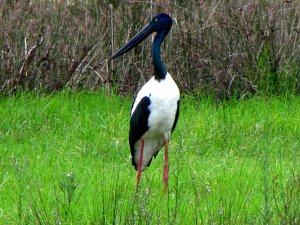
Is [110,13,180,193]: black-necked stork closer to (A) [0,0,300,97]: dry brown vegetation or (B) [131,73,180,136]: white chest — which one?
(B) [131,73,180,136]: white chest

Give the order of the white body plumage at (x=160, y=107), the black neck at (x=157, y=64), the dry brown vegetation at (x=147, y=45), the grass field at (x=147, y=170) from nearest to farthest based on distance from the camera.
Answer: the grass field at (x=147, y=170)
the white body plumage at (x=160, y=107)
the black neck at (x=157, y=64)
the dry brown vegetation at (x=147, y=45)

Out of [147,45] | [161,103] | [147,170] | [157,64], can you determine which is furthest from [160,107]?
A: [147,45]

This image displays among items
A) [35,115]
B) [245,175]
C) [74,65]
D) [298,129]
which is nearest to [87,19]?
[74,65]

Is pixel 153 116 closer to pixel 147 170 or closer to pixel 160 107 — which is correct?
pixel 160 107

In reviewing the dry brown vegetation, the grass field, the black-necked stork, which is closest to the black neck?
the black-necked stork

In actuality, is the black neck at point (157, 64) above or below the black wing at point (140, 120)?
above

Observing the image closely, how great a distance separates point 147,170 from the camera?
817 centimetres

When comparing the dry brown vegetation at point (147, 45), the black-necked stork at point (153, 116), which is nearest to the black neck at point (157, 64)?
the black-necked stork at point (153, 116)

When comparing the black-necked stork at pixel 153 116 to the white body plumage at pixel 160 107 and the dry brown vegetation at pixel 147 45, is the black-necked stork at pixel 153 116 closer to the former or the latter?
the white body plumage at pixel 160 107

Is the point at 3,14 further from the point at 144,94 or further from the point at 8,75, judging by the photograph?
the point at 144,94

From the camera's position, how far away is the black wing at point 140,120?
7867 mm

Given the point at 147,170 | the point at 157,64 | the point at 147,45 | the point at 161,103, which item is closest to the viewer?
the point at 161,103

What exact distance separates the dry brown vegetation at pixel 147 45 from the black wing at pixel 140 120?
208cm

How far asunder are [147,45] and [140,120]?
2.61 m
